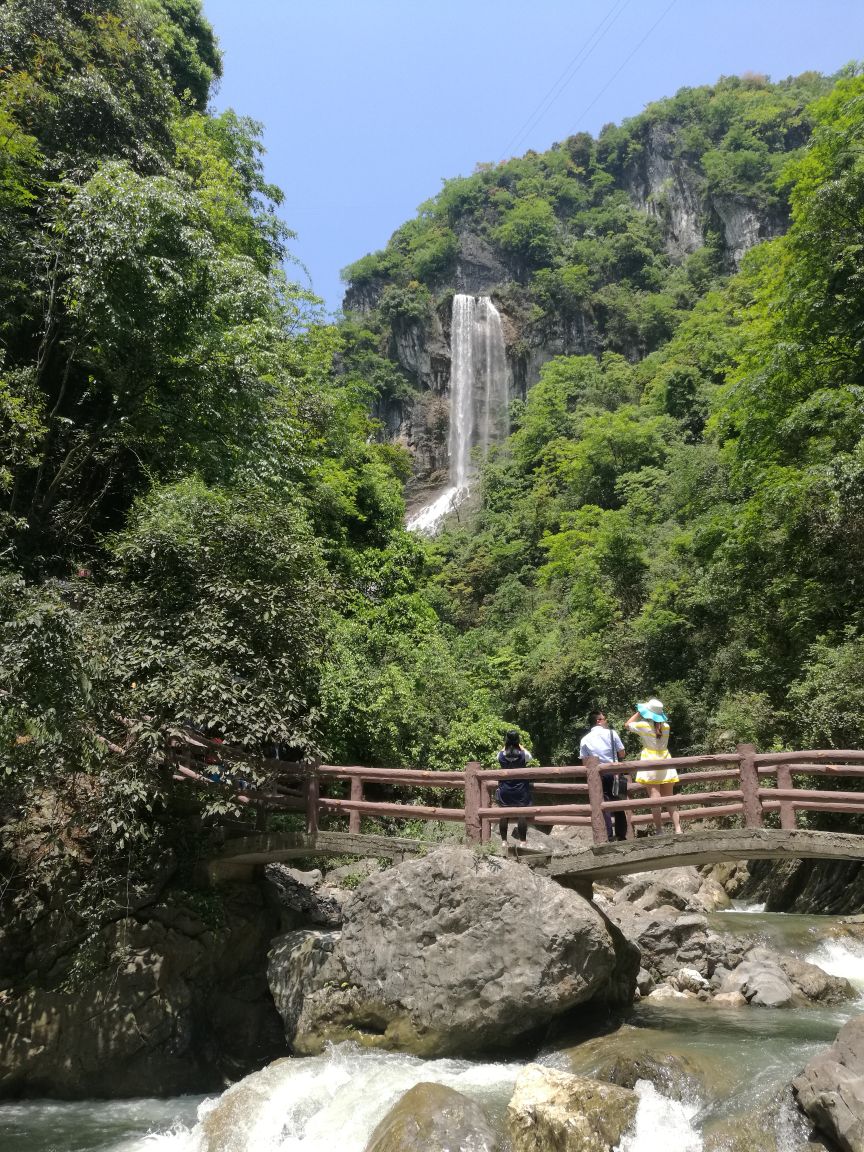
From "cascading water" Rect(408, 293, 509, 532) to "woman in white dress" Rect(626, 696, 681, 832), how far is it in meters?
37.8

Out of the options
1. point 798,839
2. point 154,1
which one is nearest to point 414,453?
point 154,1

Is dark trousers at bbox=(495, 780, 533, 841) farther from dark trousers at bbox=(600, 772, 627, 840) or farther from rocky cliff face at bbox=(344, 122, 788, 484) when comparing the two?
rocky cliff face at bbox=(344, 122, 788, 484)

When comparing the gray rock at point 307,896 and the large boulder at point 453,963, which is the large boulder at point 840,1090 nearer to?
the large boulder at point 453,963

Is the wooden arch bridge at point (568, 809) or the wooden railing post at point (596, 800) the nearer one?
the wooden arch bridge at point (568, 809)

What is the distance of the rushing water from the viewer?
6.66m

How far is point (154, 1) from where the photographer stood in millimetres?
22891

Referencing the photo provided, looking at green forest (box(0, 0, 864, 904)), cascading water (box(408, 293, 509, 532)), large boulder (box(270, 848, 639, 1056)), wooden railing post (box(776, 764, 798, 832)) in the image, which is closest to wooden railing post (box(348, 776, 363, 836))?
green forest (box(0, 0, 864, 904))

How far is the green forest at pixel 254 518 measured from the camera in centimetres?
957

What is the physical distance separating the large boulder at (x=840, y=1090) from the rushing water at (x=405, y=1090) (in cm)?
21

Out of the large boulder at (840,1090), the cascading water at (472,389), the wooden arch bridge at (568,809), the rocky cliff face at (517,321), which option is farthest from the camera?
the rocky cliff face at (517,321)

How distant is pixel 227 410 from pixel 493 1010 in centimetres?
1031

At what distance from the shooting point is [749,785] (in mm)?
8852

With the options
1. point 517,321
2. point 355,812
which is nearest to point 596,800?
point 355,812

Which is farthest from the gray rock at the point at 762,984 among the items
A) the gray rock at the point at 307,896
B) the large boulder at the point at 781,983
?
the gray rock at the point at 307,896
